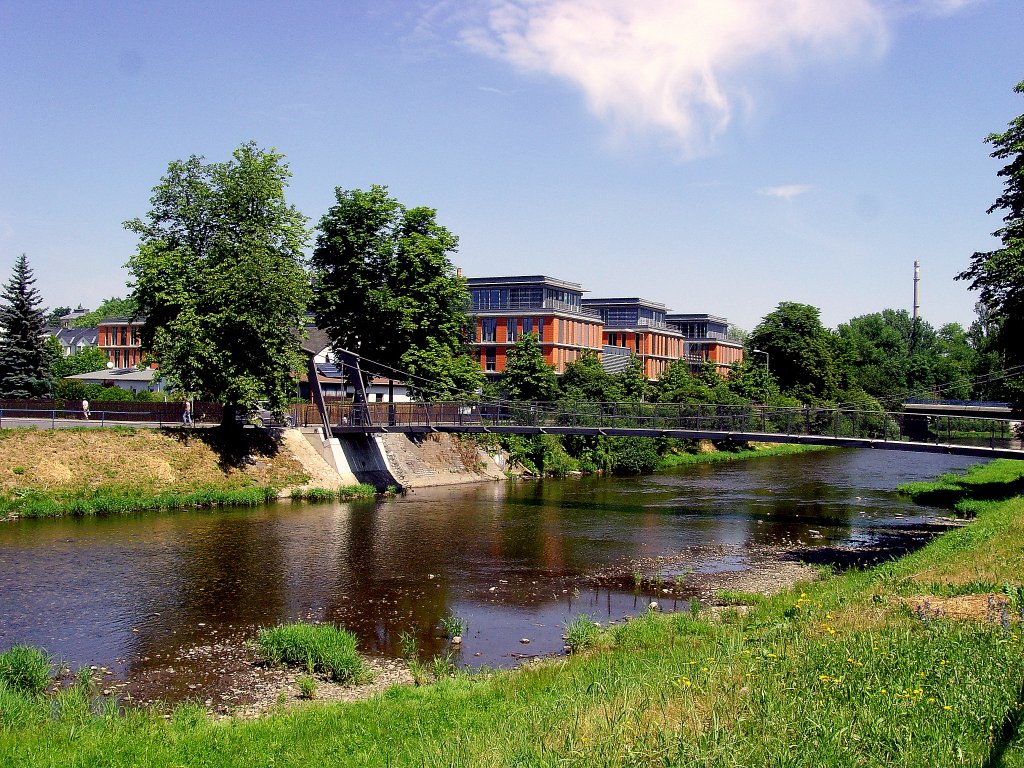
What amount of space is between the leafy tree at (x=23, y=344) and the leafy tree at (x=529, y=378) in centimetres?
2940

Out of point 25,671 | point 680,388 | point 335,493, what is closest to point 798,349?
point 680,388

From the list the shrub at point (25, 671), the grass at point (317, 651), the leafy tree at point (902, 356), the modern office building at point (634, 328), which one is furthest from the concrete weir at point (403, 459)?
the leafy tree at point (902, 356)

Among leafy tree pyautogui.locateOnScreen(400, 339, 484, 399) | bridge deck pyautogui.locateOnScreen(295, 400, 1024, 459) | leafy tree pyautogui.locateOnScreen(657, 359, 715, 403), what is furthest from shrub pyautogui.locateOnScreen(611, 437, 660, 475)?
leafy tree pyautogui.locateOnScreen(400, 339, 484, 399)

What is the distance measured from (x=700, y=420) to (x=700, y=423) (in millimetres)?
164

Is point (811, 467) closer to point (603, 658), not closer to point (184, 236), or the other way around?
point (184, 236)

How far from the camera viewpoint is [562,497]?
4391 cm

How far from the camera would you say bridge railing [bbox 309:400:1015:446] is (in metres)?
35.9

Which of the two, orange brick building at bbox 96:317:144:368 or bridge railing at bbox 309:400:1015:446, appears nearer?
bridge railing at bbox 309:400:1015:446

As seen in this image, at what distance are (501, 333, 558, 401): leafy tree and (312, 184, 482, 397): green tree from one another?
9585 millimetres

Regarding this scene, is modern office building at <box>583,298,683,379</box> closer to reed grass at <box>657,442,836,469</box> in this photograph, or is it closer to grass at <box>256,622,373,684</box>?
reed grass at <box>657,442,836,469</box>

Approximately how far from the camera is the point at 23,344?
56.3 meters

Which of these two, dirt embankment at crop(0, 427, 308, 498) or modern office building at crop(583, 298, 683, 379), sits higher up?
modern office building at crop(583, 298, 683, 379)

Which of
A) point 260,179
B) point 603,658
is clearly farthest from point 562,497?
point 603,658

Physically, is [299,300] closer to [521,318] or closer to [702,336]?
[521,318]
